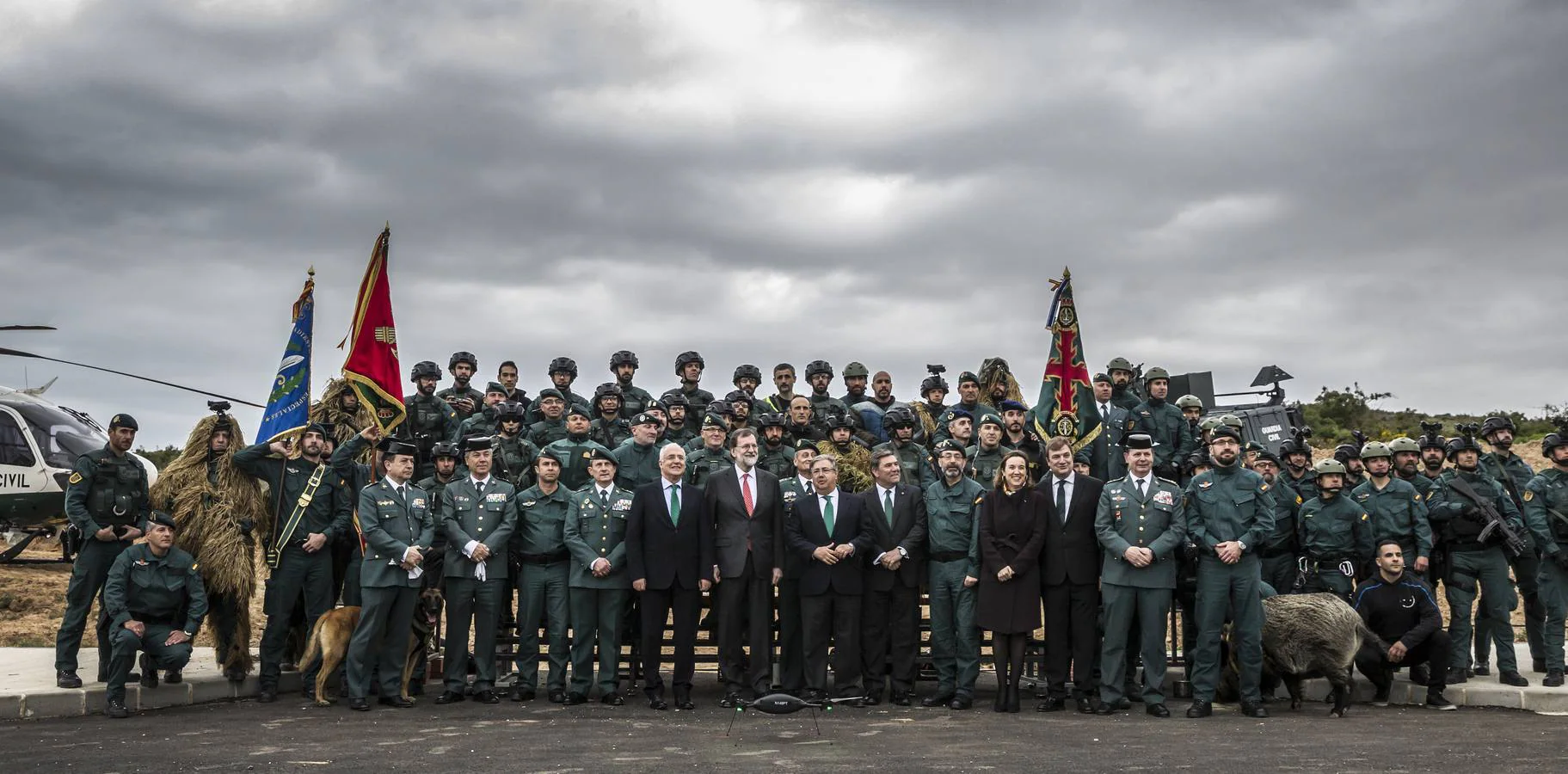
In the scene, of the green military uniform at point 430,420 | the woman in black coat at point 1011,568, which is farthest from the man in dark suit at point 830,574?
the green military uniform at point 430,420

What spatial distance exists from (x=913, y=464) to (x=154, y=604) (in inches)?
235

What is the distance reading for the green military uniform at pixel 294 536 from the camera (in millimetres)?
9664

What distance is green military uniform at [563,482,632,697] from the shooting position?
31.0ft

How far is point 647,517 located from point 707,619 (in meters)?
1.58

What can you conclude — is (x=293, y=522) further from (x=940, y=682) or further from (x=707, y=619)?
(x=940, y=682)

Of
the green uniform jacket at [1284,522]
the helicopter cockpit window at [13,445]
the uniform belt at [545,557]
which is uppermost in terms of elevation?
the helicopter cockpit window at [13,445]

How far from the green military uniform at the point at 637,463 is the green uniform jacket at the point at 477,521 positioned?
50.0 inches

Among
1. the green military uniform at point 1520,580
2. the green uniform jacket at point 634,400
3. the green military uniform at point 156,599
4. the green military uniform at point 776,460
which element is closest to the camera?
the green military uniform at point 156,599

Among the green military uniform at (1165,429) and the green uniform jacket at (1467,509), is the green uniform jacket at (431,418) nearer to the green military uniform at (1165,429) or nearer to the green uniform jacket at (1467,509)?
the green military uniform at (1165,429)

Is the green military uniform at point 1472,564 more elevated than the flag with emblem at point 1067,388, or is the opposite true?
the flag with emblem at point 1067,388

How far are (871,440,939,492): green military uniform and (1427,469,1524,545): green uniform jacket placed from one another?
3.96 meters

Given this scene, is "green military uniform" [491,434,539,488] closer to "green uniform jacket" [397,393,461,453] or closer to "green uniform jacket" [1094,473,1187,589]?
"green uniform jacket" [397,393,461,453]

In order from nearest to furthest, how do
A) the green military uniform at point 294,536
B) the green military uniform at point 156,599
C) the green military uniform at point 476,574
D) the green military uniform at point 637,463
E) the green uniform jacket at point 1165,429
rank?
the green military uniform at point 156,599
the green military uniform at point 476,574
the green military uniform at point 294,536
the green military uniform at point 637,463
the green uniform jacket at point 1165,429

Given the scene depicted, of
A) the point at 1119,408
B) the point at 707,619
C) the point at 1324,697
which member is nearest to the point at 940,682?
the point at 707,619
